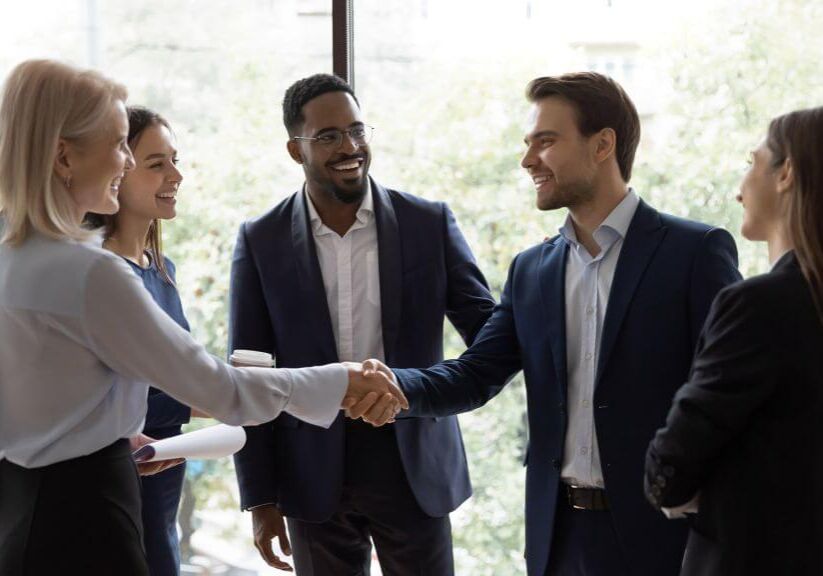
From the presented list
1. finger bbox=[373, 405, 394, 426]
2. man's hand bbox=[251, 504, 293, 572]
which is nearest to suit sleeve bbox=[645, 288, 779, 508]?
finger bbox=[373, 405, 394, 426]

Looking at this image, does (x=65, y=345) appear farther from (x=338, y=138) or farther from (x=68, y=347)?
(x=338, y=138)

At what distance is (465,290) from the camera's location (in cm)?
264

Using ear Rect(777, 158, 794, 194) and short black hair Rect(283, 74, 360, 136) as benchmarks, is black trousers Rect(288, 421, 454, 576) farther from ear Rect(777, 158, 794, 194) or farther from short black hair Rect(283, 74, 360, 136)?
ear Rect(777, 158, 794, 194)

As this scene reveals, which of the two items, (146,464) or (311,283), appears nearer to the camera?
(146,464)

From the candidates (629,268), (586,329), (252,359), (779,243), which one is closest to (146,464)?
(252,359)

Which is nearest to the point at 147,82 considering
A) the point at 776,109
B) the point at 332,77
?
the point at 332,77

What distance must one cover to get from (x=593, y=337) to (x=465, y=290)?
1.56ft

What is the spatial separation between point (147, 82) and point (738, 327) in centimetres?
251

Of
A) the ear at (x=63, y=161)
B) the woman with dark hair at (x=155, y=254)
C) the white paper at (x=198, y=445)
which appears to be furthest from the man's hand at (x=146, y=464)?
the ear at (x=63, y=161)

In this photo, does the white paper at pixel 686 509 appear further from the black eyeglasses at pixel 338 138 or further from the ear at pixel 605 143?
the black eyeglasses at pixel 338 138

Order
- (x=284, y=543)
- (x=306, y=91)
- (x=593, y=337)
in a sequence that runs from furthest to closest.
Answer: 1. (x=306, y=91)
2. (x=284, y=543)
3. (x=593, y=337)

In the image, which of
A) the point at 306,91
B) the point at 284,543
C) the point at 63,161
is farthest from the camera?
the point at 306,91

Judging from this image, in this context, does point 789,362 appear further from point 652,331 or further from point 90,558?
point 90,558

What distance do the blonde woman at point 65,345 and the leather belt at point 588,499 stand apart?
870 millimetres
